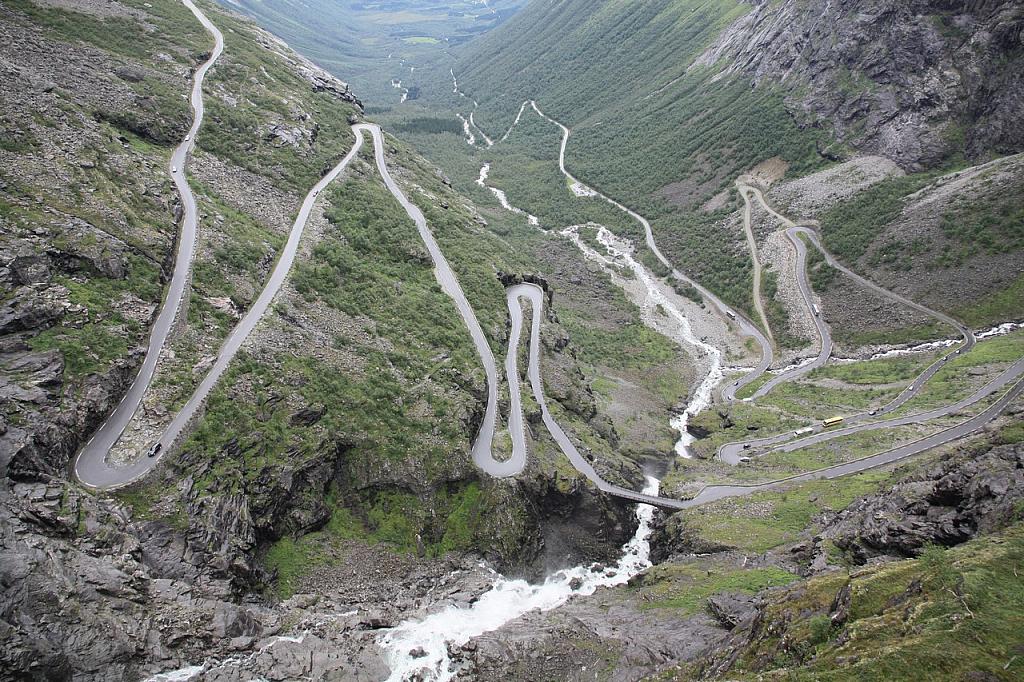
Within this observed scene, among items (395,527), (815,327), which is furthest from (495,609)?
(815,327)

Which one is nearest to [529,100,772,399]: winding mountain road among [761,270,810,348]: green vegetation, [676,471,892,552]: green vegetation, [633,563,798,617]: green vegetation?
[761,270,810,348]: green vegetation

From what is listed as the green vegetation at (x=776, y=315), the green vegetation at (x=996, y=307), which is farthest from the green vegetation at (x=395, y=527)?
the green vegetation at (x=996, y=307)

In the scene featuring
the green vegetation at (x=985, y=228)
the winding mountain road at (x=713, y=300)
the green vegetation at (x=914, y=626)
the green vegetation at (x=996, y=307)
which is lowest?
the winding mountain road at (x=713, y=300)

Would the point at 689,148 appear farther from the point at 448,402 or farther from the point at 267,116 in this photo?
the point at 448,402

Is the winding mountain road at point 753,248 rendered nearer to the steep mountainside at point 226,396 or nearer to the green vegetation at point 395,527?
the steep mountainside at point 226,396

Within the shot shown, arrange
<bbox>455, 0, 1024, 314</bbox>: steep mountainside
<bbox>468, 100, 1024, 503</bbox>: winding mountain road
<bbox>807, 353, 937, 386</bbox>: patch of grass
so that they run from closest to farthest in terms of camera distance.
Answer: <bbox>468, 100, 1024, 503</bbox>: winding mountain road
<bbox>807, 353, 937, 386</bbox>: patch of grass
<bbox>455, 0, 1024, 314</bbox>: steep mountainside

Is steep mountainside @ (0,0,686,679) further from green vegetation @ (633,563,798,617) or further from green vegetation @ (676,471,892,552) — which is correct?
green vegetation @ (676,471,892,552)
